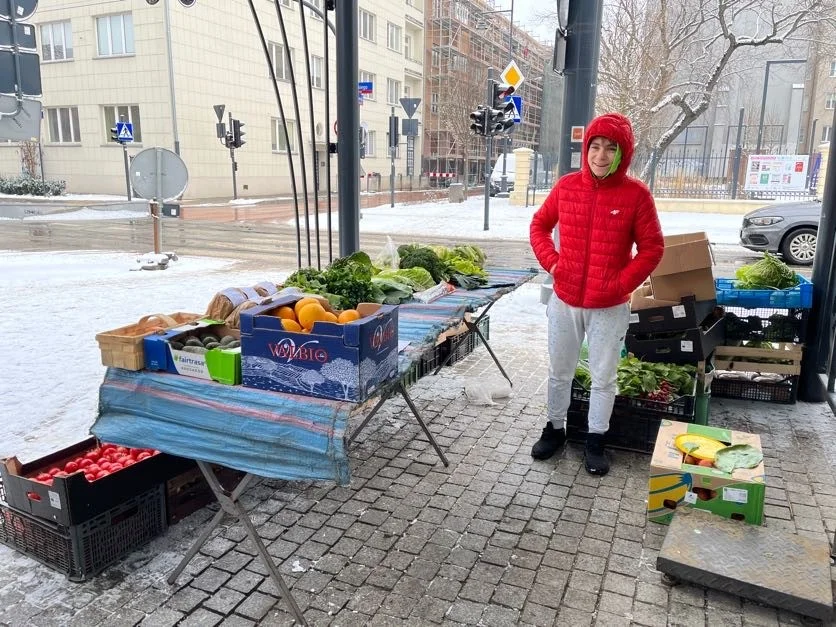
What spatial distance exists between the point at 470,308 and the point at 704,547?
6.49 feet

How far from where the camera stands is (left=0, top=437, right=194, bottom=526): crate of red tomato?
9.16ft

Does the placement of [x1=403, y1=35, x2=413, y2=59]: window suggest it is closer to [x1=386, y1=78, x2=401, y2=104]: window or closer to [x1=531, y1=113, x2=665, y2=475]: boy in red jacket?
[x1=386, y1=78, x2=401, y2=104]: window

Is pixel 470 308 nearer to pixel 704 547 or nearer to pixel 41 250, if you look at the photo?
pixel 704 547

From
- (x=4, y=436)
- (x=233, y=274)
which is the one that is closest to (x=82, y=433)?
(x=4, y=436)

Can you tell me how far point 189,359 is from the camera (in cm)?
274

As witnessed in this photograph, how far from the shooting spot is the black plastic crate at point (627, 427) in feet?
14.2

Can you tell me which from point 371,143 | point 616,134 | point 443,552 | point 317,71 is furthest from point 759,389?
point 371,143

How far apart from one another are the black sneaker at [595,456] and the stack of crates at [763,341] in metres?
1.68

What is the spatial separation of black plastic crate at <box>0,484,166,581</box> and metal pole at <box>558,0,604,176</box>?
590 centimetres

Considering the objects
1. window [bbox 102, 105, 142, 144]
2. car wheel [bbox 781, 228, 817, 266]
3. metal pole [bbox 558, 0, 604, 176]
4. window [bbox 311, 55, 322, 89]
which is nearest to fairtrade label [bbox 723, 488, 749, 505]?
metal pole [bbox 558, 0, 604, 176]

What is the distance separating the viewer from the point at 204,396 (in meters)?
2.66

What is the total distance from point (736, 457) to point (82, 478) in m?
3.28

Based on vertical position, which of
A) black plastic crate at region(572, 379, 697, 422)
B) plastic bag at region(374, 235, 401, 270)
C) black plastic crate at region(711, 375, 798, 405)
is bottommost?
black plastic crate at region(711, 375, 798, 405)

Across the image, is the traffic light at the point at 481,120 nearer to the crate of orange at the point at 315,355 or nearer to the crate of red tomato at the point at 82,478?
the crate of red tomato at the point at 82,478
